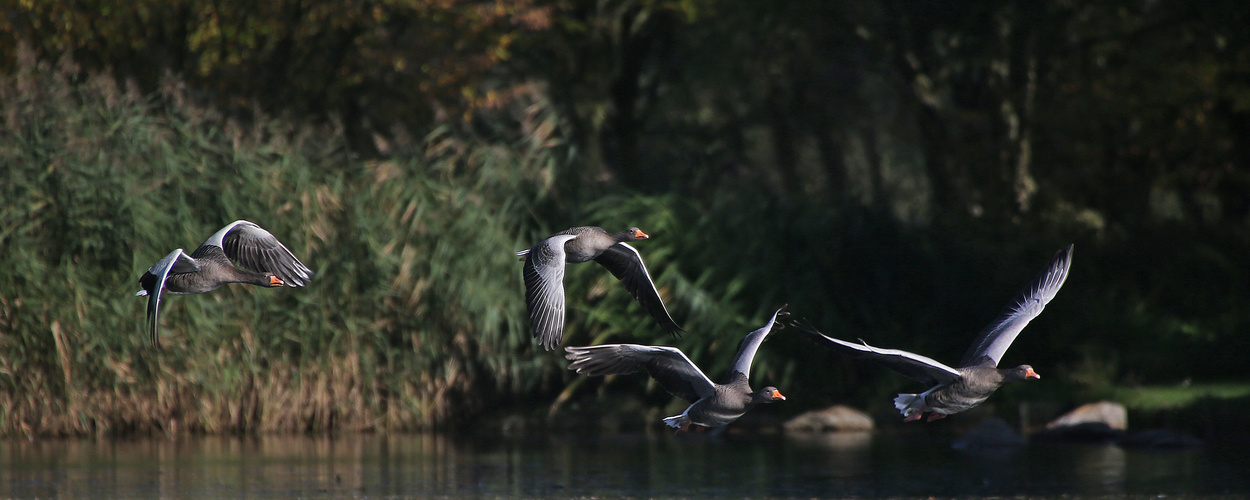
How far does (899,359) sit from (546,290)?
7.95 ft

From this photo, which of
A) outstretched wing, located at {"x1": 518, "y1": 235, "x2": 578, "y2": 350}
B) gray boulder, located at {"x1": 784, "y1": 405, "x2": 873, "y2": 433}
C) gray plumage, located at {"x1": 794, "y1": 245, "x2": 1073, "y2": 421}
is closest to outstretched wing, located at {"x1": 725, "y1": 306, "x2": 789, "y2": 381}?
gray plumage, located at {"x1": 794, "y1": 245, "x2": 1073, "y2": 421}

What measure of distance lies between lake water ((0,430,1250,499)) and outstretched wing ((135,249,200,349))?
4303 mm

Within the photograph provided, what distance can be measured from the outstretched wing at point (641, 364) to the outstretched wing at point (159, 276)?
2726 mm

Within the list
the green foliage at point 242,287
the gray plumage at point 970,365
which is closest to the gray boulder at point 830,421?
the green foliage at point 242,287

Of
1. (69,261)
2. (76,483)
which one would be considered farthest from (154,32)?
(76,483)

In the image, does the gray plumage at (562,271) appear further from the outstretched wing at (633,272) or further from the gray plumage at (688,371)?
the gray plumage at (688,371)

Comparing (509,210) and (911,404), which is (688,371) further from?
(509,210)

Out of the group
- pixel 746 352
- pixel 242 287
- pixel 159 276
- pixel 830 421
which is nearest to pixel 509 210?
pixel 242 287

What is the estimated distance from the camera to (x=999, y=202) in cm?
2803

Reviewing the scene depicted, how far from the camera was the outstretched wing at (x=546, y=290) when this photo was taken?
10656mm

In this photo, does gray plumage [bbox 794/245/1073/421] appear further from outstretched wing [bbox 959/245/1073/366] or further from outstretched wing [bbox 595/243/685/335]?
outstretched wing [bbox 595/243/685/335]

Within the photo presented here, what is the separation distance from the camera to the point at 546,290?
11031 mm

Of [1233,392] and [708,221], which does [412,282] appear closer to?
[708,221]

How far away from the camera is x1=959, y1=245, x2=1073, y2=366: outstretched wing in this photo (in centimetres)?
1162
